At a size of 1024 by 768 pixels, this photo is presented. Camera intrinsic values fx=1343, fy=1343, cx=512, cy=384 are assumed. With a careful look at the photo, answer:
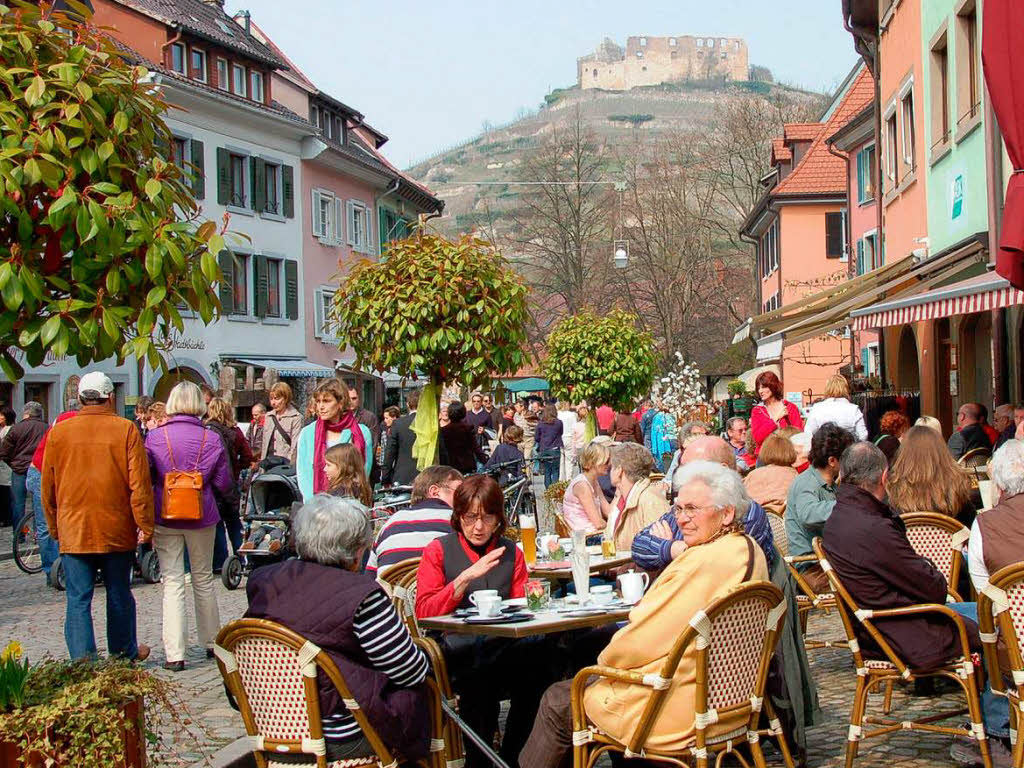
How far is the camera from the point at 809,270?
146 feet

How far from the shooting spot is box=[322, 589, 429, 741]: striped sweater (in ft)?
15.5

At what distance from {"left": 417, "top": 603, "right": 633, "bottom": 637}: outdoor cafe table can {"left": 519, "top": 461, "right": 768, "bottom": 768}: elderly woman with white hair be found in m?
0.40

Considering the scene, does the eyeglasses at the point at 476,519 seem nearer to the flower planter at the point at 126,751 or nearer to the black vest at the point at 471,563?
the black vest at the point at 471,563

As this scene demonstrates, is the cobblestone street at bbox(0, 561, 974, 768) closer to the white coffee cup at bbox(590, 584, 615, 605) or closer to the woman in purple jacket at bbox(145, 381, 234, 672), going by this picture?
the woman in purple jacket at bbox(145, 381, 234, 672)

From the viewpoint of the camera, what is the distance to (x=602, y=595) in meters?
6.12

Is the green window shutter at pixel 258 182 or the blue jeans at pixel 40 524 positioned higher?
the green window shutter at pixel 258 182

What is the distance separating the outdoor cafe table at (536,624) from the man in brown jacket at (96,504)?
2.91m

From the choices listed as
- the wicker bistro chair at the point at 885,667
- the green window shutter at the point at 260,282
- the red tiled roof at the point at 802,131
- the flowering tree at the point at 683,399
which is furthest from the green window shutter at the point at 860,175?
the wicker bistro chair at the point at 885,667

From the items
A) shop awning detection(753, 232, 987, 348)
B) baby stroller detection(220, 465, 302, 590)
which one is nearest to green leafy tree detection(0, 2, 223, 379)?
baby stroller detection(220, 465, 302, 590)

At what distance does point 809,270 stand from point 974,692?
3987 cm

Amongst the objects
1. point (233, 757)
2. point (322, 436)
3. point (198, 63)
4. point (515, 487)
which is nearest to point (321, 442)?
point (322, 436)

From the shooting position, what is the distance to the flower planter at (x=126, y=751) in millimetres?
4234

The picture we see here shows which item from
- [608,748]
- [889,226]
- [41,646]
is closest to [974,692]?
[608,748]

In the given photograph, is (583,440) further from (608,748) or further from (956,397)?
(608,748)
